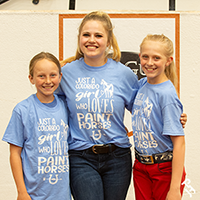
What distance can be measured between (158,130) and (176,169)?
0.64 feet

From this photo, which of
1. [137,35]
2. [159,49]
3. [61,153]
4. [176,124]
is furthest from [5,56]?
[176,124]

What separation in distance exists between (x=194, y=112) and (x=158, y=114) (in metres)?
1.14

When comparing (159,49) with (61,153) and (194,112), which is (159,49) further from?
(194,112)

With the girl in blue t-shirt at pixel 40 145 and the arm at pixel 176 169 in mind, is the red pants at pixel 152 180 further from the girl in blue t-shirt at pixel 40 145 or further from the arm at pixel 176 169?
the girl in blue t-shirt at pixel 40 145

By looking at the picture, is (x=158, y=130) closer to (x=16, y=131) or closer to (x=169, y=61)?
(x=169, y=61)

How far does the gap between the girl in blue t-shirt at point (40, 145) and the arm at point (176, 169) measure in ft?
1.61

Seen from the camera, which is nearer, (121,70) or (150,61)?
(150,61)

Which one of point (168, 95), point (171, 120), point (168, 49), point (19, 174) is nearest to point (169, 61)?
point (168, 49)

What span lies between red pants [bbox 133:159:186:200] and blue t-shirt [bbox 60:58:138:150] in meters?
0.16

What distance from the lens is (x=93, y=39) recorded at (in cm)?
128

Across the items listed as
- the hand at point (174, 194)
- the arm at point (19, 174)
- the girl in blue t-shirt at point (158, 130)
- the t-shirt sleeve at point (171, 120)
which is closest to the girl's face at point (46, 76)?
the arm at point (19, 174)

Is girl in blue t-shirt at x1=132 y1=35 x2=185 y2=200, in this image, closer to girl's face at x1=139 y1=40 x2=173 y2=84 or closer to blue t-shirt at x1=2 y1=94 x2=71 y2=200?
girl's face at x1=139 y1=40 x2=173 y2=84

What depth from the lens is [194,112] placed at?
7.34ft

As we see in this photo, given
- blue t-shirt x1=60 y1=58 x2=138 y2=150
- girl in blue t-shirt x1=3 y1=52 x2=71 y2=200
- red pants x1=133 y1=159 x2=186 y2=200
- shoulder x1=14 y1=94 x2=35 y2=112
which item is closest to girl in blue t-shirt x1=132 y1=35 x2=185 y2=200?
red pants x1=133 y1=159 x2=186 y2=200
